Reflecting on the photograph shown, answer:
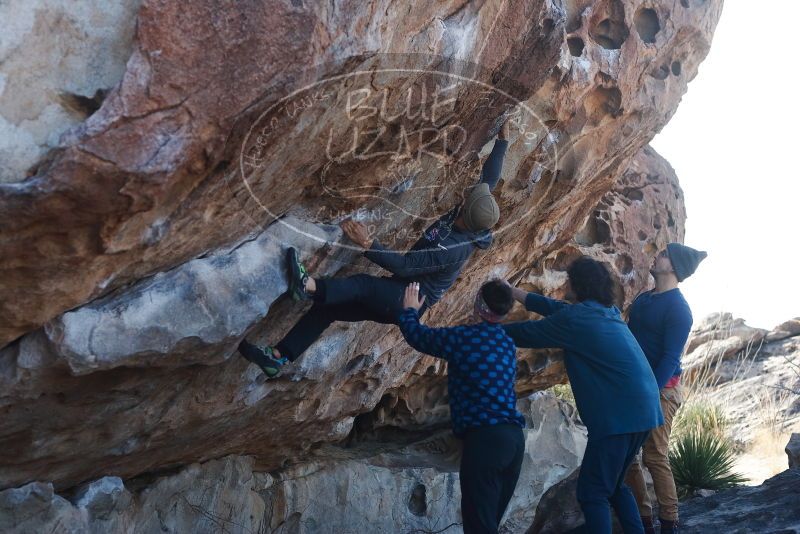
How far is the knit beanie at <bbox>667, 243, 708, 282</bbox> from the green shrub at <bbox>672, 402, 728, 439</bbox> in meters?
5.02

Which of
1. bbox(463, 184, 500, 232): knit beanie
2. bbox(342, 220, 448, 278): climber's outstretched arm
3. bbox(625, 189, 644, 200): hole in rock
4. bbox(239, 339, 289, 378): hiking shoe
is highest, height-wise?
bbox(625, 189, 644, 200): hole in rock

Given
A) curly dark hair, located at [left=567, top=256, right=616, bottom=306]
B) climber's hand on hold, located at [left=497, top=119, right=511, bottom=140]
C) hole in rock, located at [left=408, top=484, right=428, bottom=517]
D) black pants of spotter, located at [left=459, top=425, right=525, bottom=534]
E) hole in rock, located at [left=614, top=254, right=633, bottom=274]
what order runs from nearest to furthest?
black pants of spotter, located at [left=459, top=425, right=525, bottom=534], curly dark hair, located at [left=567, top=256, right=616, bottom=306], climber's hand on hold, located at [left=497, top=119, right=511, bottom=140], hole in rock, located at [left=408, top=484, right=428, bottom=517], hole in rock, located at [left=614, top=254, right=633, bottom=274]

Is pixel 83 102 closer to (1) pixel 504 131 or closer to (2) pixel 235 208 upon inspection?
(2) pixel 235 208

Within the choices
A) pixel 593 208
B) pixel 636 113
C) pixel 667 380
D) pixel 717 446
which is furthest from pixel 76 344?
pixel 717 446

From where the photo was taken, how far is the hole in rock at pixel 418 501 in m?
7.50

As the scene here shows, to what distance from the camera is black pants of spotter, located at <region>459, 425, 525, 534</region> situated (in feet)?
14.3

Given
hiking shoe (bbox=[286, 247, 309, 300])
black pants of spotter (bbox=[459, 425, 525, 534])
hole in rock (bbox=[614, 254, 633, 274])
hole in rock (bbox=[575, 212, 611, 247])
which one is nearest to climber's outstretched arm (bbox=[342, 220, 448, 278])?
hiking shoe (bbox=[286, 247, 309, 300])

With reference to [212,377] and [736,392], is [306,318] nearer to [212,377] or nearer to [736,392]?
[212,377]

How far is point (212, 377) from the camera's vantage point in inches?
206

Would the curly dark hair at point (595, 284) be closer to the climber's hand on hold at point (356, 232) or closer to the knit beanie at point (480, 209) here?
the knit beanie at point (480, 209)

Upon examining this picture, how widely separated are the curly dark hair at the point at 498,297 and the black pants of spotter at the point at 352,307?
61cm

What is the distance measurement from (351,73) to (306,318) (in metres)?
1.61

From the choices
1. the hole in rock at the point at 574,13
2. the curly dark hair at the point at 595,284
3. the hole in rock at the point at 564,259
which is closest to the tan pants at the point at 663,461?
the curly dark hair at the point at 595,284

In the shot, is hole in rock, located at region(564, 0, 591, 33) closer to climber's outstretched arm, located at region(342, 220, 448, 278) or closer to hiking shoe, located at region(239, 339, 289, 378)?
climber's outstretched arm, located at region(342, 220, 448, 278)
